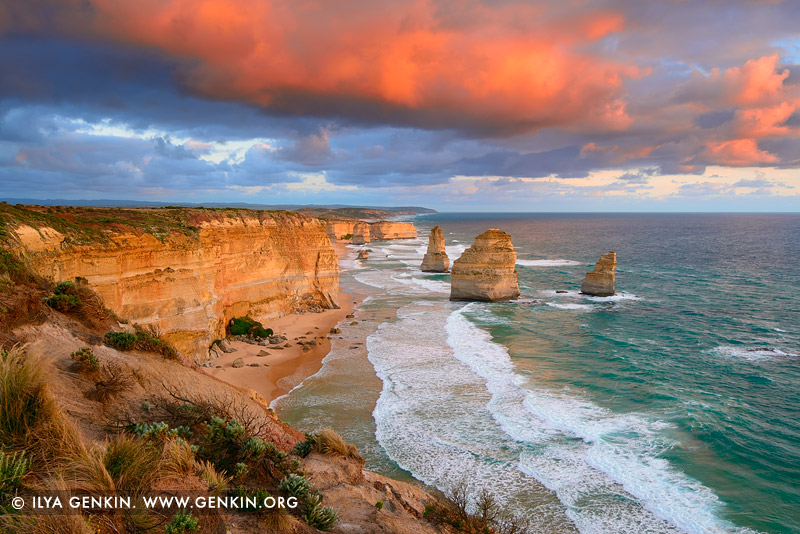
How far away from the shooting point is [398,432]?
17.6m

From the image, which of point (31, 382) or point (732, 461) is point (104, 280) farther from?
point (732, 461)

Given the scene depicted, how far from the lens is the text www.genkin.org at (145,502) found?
4770 mm

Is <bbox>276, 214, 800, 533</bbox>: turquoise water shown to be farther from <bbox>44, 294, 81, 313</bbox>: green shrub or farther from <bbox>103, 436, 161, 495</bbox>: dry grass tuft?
<bbox>103, 436, 161, 495</bbox>: dry grass tuft

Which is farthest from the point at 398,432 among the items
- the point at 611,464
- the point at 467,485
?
the point at 611,464

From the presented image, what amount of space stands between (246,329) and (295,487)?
2452 cm

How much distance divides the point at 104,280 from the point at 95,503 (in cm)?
1782

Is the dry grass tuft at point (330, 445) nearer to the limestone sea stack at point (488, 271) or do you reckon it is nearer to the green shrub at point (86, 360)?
the green shrub at point (86, 360)

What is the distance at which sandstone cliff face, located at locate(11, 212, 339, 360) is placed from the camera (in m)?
19.3

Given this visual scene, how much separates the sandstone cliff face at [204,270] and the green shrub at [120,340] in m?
7.29

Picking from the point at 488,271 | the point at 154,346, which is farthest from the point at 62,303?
the point at 488,271

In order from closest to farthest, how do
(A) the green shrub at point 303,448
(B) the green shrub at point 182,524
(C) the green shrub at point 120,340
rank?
(B) the green shrub at point 182,524, (A) the green shrub at point 303,448, (C) the green shrub at point 120,340

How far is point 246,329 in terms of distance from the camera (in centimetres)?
3047

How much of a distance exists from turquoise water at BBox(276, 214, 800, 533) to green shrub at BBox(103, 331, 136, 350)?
852 centimetres

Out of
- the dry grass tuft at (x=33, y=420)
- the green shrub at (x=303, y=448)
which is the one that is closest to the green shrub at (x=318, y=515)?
the green shrub at (x=303, y=448)
